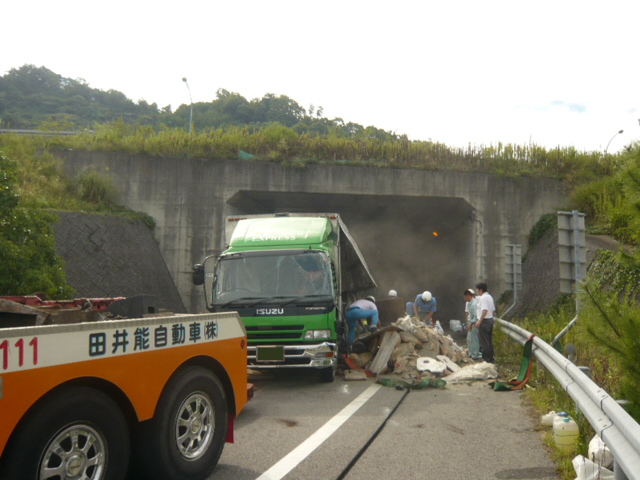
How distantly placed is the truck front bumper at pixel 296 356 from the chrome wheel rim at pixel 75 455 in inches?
273

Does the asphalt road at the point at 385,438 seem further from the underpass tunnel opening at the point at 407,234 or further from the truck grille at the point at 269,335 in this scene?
the underpass tunnel opening at the point at 407,234

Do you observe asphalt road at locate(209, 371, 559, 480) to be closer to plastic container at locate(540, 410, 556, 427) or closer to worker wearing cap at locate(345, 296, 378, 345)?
plastic container at locate(540, 410, 556, 427)

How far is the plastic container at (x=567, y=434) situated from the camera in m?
5.64

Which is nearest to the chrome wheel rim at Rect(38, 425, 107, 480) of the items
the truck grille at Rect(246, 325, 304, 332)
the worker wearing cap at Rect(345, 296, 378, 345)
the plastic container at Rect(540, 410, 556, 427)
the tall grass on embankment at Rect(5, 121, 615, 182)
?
the plastic container at Rect(540, 410, 556, 427)

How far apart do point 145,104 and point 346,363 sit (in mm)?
102805

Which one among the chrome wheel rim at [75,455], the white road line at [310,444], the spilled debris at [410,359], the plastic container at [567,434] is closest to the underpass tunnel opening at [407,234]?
the spilled debris at [410,359]

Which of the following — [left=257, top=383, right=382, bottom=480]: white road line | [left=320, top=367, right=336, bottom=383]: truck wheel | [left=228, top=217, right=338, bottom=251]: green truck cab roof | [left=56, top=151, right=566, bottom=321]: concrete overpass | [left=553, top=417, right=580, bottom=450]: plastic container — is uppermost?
[left=56, top=151, right=566, bottom=321]: concrete overpass

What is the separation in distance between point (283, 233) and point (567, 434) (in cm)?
728

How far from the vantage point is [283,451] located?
5824 millimetres

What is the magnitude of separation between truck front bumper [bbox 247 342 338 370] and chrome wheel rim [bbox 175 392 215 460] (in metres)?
5.57

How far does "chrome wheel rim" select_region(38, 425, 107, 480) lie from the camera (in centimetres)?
336

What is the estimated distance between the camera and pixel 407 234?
32.8 metres

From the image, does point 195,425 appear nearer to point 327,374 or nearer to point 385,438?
point 385,438

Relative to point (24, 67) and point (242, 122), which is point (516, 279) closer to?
point (242, 122)
